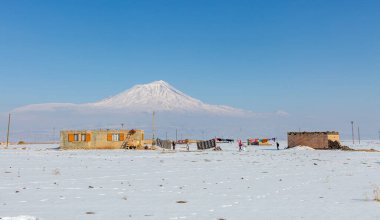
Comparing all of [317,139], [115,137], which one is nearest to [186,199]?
[317,139]

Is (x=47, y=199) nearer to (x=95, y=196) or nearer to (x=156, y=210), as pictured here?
(x=95, y=196)

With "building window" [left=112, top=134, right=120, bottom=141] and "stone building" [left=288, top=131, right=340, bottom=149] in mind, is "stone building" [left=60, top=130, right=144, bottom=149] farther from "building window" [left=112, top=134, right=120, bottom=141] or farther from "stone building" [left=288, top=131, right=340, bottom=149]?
"stone building" [left=288, top=131, right=340, bottom=149]

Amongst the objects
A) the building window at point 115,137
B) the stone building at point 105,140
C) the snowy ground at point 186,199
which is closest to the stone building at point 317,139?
the stone building at point 105,140

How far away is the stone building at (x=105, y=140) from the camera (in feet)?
218

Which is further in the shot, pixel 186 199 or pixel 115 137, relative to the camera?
pixel 115 137

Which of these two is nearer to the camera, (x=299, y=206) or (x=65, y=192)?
(x=299, y=206)

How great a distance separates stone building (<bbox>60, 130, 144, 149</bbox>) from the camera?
218 ft

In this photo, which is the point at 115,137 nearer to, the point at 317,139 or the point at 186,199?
the point at 317,139

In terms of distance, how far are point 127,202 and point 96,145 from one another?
187 feet

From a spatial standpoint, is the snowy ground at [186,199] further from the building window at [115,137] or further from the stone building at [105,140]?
the building window at [115,137]

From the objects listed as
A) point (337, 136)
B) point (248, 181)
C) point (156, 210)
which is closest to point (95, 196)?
point (156, 210)

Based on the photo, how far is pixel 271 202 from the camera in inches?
432

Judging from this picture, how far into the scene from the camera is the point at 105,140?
6669 cm

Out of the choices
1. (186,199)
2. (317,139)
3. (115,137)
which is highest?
(115,137)
